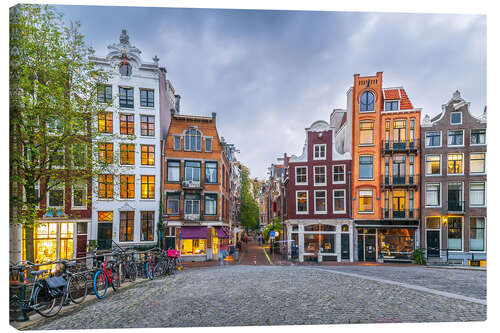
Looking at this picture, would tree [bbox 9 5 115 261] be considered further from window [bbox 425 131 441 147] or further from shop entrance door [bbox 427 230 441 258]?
window [bbox 425 131 441 147]

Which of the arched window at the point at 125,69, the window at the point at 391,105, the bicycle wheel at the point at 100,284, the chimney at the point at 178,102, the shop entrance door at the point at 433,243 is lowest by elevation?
the shop entrance door at the point at 433,243

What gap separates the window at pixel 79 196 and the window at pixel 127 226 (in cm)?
119

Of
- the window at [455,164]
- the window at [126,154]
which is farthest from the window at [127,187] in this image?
the window at [455,164]

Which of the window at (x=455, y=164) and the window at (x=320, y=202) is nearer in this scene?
the window at (x=455, y=164)

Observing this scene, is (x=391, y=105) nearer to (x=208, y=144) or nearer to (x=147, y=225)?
(x=208, y=144)

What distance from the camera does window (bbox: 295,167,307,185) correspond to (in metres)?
17.5

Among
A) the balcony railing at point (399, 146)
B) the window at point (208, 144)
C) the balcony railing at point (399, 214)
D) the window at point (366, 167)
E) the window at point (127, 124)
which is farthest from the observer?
the window at point (366, 167)

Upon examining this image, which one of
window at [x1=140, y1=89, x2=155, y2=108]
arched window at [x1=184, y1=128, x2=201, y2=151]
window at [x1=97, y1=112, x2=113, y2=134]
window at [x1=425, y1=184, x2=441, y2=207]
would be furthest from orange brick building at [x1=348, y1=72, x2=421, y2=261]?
window at [x1=97, y1=112, x2=113, y2=134]

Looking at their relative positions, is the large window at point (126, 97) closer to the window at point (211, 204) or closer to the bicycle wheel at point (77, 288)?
the bicycle wheel at point (77, 288)

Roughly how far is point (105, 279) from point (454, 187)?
15.6m

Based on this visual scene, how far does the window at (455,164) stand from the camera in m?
14.0

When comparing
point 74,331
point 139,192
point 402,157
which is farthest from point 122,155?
point 402,157
